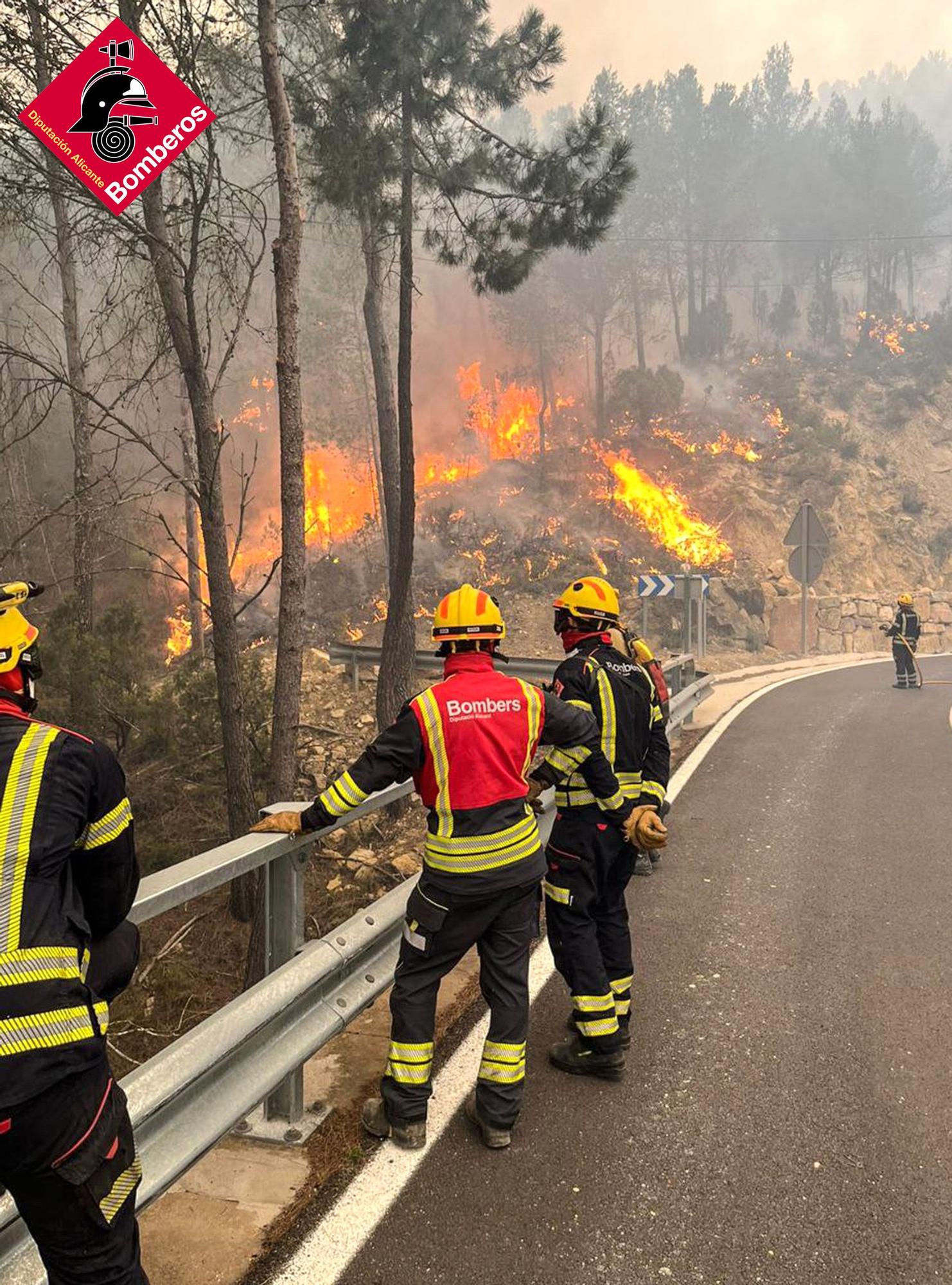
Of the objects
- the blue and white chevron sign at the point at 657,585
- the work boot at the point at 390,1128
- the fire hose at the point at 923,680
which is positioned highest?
the blue and white chevron sign at the point at 657,585

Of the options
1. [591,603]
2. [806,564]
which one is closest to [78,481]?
[591,603]

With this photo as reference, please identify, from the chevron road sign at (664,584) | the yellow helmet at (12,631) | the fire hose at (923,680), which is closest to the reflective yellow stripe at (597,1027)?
the yellow helmet at (12,631)

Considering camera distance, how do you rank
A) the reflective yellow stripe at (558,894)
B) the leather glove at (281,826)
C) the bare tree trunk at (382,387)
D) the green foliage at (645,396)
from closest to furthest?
the leather glove at (281,826), the reflective yellow stripe at (558,894), the bare tree trunk at (382,387), the green foliage at (645,396)

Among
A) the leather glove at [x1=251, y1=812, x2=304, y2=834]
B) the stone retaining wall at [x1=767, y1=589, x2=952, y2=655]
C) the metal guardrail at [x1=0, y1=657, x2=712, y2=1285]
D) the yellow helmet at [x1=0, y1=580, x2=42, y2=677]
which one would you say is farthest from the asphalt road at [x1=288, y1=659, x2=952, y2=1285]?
the stone retaining wall at [x1=767, y1=589, x2=952, y2=655]

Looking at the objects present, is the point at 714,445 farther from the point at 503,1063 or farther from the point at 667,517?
the point at 503,1063

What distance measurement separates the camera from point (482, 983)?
3.57 m

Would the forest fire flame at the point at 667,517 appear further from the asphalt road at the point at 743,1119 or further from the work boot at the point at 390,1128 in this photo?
the work boot at the point at 390,1128

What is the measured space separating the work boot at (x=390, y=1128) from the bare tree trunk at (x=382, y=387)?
10362 mm

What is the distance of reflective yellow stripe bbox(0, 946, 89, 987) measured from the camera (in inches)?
71.7

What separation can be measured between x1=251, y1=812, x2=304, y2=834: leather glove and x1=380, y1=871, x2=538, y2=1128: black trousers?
0.62 metres

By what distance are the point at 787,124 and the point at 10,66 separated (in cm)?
6953

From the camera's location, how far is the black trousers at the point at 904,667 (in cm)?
1602

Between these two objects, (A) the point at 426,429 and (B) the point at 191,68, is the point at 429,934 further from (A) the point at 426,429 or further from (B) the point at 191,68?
(A) the point at 426,429

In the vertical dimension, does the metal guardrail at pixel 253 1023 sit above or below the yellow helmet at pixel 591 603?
below
